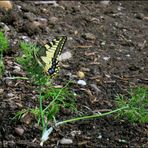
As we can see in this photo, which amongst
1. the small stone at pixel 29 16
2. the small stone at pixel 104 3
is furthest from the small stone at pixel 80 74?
the small stone at pixel 104 3

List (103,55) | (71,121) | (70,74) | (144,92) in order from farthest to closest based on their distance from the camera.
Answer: (103,55)
(70,74)
(144,92)
(71,121)

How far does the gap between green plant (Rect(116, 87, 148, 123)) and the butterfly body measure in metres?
0.55

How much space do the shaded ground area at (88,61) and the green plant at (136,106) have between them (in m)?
0.05

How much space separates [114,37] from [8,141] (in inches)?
79.6

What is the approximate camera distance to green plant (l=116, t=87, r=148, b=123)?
3.05m

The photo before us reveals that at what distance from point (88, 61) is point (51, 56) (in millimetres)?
825

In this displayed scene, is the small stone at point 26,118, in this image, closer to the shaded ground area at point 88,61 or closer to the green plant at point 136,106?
the shaded ground area at point 88,61

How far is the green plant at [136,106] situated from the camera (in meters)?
3.05

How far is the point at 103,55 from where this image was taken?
4047 millimetres

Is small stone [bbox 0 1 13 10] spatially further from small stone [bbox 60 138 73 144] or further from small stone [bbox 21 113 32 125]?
small stone [bbox 60 138 73 144]

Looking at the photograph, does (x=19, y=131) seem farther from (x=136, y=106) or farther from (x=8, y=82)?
(x=136, y=106)

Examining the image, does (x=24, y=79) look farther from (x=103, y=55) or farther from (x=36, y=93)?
(x=103, y=55)

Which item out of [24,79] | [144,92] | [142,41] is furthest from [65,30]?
[144,92]

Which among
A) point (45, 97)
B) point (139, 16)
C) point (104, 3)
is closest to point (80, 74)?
point (45, 97)
